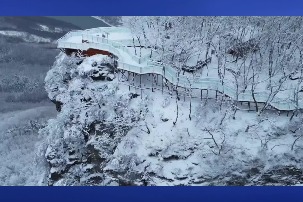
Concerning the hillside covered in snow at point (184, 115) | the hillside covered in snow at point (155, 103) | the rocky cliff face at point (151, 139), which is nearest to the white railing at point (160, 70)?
the hillside covered in snow at point (155, 103)

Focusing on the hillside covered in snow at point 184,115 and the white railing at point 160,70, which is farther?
the white railing at point 160,70

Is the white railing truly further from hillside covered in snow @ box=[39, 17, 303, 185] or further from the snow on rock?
the snow on rock

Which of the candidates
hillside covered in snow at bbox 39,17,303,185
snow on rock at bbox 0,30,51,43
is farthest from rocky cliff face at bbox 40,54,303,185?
snow on rock at bbox 0,30,51,43

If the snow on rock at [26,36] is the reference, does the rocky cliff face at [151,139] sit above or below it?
below

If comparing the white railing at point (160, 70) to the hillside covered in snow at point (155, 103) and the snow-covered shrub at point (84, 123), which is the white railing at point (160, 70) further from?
the snow-covered shrub at point (84, 123)

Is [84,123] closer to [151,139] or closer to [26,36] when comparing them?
[151,139]

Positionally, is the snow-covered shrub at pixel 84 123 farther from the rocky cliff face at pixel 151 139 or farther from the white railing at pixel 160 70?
the white railing at pixel 160 70

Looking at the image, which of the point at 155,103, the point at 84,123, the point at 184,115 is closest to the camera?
the point at 184,115

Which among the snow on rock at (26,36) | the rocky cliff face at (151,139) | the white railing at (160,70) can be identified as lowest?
the rocky cliff face at (151,139)

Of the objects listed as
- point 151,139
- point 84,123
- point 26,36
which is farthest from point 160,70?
point 26,36
